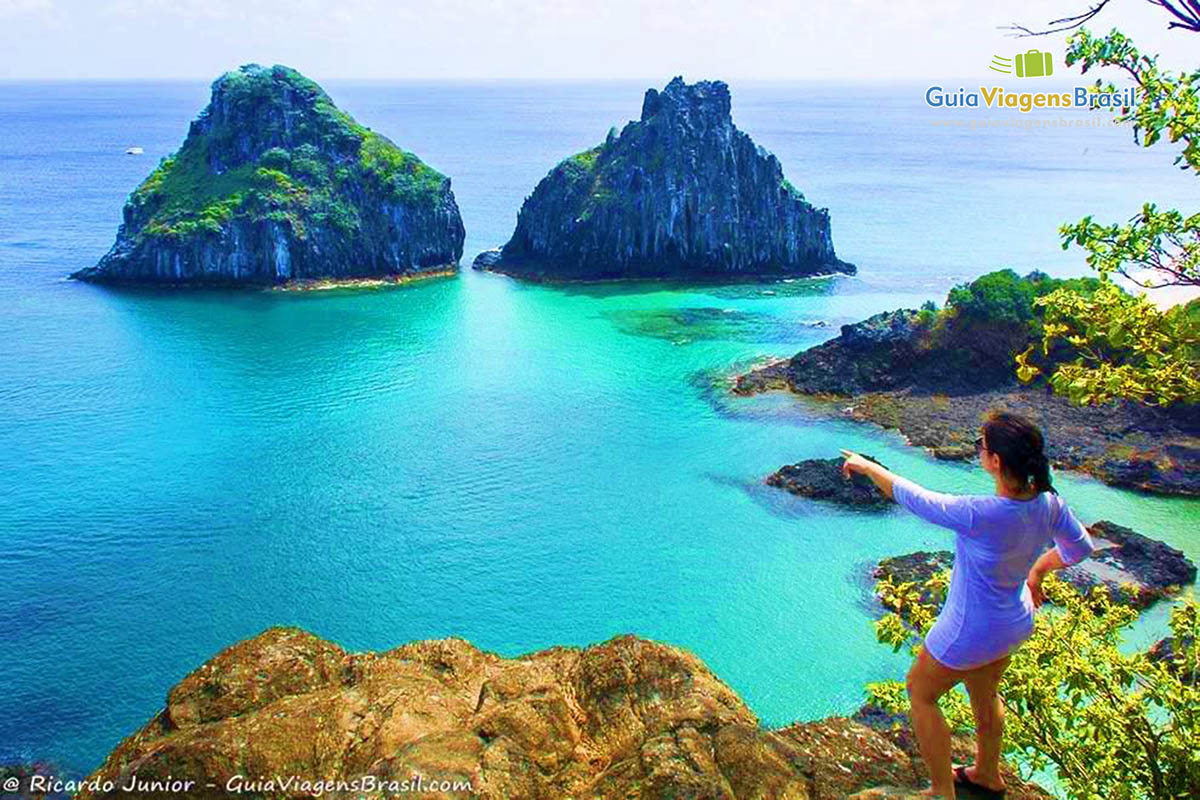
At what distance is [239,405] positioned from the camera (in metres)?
50.1

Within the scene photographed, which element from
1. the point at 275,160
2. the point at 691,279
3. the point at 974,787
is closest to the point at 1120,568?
the point at 974,787

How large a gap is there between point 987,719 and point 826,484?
3293cm

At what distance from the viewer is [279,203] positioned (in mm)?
83562

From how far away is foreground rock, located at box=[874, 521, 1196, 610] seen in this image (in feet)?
101

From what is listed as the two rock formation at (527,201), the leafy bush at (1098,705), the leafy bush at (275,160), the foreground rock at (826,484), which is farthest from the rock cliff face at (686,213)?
the leafy bush at (1098,705)

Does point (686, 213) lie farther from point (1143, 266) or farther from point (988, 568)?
point (988, 568)

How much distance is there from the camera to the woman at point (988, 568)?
630 cm

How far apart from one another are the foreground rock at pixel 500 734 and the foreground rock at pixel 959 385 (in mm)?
37485

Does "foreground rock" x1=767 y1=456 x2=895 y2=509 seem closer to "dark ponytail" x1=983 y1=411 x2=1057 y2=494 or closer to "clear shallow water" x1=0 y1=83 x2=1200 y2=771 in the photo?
"clear shallow water" x1=0 y1=83 x2=1200 y2=771

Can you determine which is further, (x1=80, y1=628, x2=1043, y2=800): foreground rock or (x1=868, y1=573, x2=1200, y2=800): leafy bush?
(x1=80, y1=628, x2=1043, y2=800): foreground rock

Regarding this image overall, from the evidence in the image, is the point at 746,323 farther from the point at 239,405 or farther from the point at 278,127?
the point at 278,127

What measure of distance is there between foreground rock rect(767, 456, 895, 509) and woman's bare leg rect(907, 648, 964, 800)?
105ft

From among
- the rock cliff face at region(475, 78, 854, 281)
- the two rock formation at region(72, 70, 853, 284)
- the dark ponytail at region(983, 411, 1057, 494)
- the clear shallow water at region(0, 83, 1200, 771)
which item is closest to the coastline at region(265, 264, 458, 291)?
the two rock formation at region(72, 70, 853, 284)

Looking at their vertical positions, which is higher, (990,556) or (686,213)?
(686,213)
